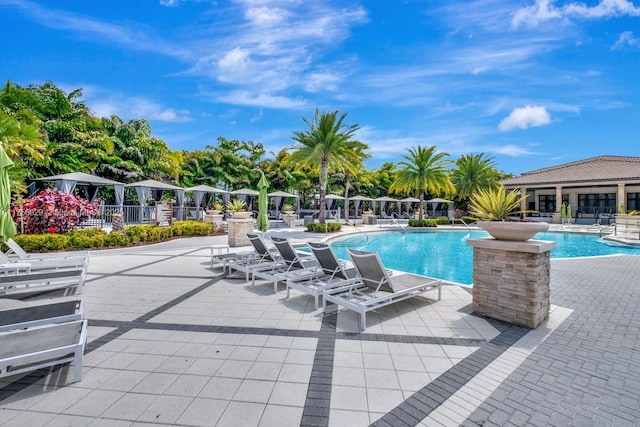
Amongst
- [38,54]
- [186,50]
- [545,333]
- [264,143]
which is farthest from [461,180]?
[38,54]

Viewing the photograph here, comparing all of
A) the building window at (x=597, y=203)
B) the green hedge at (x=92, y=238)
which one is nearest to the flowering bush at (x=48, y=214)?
the green hedge at (x=92, y=238)

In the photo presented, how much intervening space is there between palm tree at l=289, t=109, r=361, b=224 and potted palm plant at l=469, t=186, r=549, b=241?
13566 millimetres

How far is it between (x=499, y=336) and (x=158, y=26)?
530 inches

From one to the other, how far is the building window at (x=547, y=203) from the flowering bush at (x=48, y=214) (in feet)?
135

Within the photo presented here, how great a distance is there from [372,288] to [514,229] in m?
2.27

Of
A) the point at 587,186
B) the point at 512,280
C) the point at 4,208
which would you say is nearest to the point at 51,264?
the point at 4,208

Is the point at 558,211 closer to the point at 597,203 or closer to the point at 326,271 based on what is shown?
the point at 597,203

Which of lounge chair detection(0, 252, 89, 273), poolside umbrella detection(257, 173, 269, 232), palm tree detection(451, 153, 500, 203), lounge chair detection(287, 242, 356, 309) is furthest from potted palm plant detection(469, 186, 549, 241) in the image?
palm tree detection(451, 153, 500, 203)

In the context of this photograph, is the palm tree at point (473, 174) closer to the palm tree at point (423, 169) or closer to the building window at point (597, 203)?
the palm tree at point (423, 169)

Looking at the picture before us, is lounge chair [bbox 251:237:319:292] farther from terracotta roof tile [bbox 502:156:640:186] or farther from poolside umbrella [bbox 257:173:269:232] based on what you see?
terracotta roof tile [bbox 502:156:640:186]

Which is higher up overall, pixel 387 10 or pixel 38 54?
pixel 38 54

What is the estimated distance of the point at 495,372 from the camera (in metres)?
3.03

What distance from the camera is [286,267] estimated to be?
7133 mm

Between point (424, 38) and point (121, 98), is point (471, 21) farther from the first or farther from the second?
point (121, 98)
